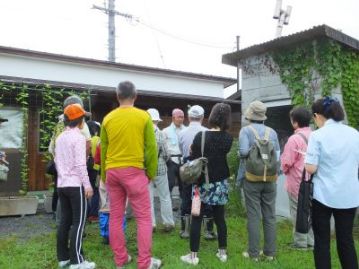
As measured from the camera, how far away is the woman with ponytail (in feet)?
11.6

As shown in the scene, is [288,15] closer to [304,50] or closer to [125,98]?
[304,50]

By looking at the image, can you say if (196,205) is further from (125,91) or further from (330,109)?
(330,109)

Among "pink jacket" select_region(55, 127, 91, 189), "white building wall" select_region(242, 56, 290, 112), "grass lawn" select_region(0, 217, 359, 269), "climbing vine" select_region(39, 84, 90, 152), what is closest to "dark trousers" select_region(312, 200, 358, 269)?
"grass lawn" select_region(0, 217, 359, 269)

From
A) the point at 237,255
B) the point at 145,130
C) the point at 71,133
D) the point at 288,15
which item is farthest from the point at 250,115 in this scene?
the point at 288,15

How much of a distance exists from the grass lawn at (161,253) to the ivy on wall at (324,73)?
91.0 inches

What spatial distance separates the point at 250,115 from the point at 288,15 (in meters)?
7.86

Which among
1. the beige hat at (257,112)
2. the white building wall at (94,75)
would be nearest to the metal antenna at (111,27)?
the white building wall at (94,75)

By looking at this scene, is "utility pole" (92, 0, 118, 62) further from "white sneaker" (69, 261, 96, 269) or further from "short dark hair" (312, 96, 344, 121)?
"short dark hair" (312, 96, 344, 121)

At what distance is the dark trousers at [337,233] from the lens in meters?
3.54

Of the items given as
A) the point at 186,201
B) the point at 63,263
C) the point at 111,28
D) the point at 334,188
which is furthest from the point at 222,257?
the point at 111,28

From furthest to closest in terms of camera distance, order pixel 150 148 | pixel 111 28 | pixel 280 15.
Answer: pixel 111 28 → pixel 280 15 → pixel 150 148

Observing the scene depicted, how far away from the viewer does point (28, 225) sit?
650cm

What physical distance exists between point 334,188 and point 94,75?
1229 centimetres

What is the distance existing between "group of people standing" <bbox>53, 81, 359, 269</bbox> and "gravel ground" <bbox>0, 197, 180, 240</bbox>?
1.86 metres
